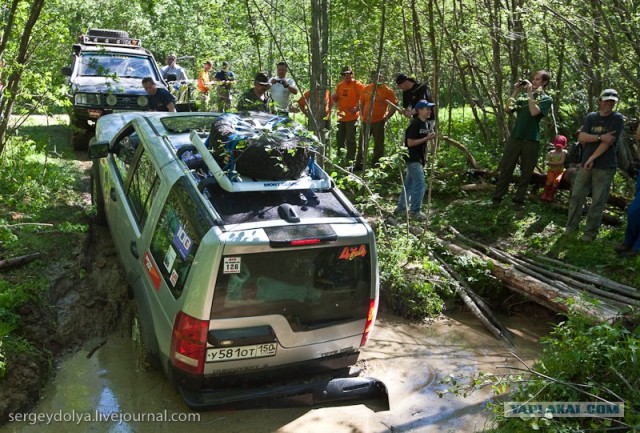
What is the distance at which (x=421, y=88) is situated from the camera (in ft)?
31.6

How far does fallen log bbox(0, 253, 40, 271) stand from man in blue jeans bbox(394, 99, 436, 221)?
15.1 feet

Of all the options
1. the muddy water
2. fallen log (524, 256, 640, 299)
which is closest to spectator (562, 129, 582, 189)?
fallen log (524, 256, 640, 299)


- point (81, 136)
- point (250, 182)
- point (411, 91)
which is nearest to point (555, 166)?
point (411, 91)

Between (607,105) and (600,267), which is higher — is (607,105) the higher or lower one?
the higher one

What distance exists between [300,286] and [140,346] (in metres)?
1.54

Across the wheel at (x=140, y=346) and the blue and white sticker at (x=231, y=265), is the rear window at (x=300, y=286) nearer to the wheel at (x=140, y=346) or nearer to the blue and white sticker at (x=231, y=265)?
the blue and white sticker at (x=231, y=265)

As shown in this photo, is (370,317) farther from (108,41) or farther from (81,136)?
(108,41)

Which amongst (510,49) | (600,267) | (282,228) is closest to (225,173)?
(282,228)

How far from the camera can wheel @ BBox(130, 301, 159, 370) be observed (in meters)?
4.54

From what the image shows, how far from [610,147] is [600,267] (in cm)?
149

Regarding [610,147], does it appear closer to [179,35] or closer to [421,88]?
[421,88]

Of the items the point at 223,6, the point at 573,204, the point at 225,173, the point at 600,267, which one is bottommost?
the point at 600,267

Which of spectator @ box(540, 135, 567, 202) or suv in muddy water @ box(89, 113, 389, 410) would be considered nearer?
suv in muddy water @ box(89, 113, 389, 410)

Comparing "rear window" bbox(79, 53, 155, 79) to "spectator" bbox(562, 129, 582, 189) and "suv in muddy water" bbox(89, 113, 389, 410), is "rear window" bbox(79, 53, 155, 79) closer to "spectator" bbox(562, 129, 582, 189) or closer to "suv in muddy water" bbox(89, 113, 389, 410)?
"suv in muddy water" bbox(89, 113, 389, 410)
